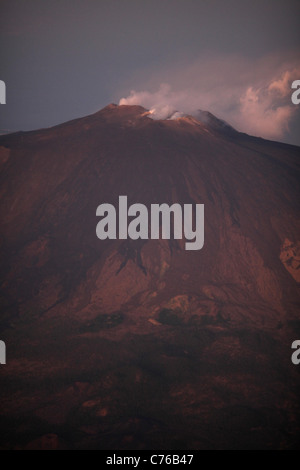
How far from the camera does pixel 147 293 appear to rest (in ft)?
108

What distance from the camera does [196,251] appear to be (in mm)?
37375

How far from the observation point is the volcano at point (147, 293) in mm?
18078

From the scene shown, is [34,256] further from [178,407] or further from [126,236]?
[178,407]

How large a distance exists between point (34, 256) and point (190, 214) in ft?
57.3

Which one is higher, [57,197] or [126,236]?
[57,197]

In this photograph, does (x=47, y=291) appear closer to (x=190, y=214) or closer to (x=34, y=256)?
(x=34, y=256)

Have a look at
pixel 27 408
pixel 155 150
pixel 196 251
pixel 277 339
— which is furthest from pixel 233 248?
pixel 27 408

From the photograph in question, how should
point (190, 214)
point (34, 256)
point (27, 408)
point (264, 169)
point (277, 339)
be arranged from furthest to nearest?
1. point (264, 169)
2. point (190, 214)
3. point (34, 256)
4. point (277, 339)
5. point (27, 408)

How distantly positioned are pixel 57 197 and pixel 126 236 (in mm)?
10588

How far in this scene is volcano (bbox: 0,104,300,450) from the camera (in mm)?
18078

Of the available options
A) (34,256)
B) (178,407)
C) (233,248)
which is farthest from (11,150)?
(178,407)

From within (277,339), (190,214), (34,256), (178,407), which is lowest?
(178,407)
